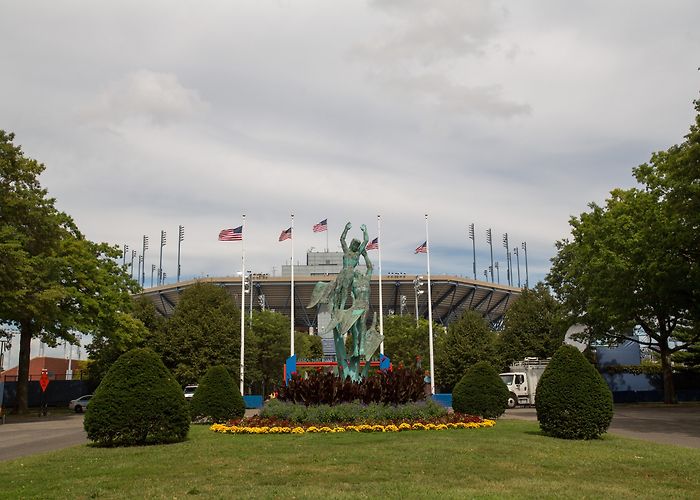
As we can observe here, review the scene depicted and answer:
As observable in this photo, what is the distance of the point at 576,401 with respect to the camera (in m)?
17.0

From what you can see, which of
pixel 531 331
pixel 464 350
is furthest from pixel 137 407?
pixel 531 331

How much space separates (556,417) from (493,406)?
7.04 m

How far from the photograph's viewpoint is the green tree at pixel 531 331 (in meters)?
50.4

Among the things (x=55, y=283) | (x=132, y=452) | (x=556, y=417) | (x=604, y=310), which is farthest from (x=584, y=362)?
(x=55, y=283)

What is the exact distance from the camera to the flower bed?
1891cm

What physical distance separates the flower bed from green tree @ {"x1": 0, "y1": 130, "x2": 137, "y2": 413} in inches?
582

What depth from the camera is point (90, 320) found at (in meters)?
37.2

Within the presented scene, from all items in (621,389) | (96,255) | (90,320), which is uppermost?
(96,255)

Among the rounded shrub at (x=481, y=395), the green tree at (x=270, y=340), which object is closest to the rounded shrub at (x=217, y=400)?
the rounded shrub at (x=481, y=395)

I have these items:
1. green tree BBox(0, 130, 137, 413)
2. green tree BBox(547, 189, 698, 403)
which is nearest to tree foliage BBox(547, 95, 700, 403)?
green tree BBox(547, 189, 698, 403)

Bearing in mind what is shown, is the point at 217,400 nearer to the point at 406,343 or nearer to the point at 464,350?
the point at 464,350

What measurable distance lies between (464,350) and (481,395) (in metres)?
26.4

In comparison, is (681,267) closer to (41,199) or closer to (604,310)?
(604,310)

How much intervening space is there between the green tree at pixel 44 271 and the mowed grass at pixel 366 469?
16.5m
